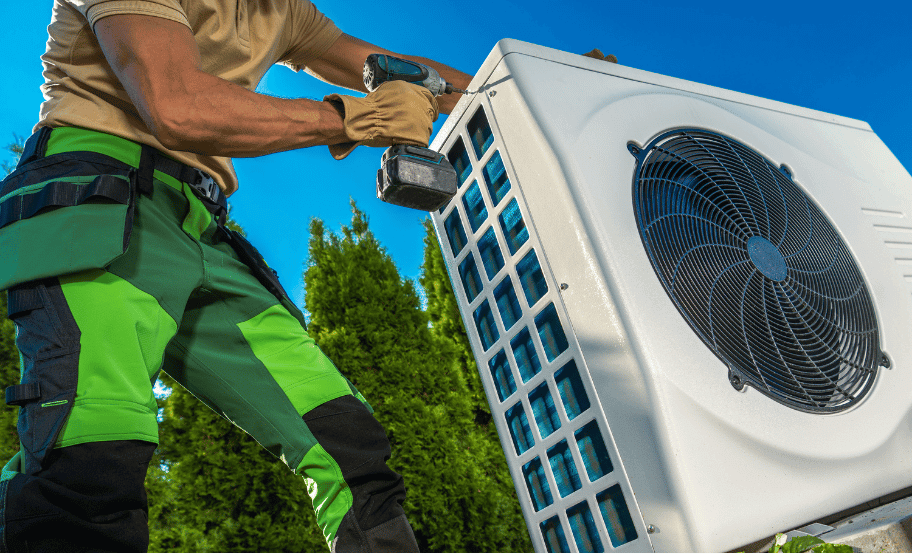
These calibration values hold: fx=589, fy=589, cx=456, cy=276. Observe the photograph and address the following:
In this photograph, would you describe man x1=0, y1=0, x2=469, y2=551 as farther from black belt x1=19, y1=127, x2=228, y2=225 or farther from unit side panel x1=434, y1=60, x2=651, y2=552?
unit side panel x1=434, y1=60, x2=651, y2=552

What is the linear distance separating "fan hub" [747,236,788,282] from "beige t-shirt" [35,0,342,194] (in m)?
1.30

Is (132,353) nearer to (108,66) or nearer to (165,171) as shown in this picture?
(165,171)

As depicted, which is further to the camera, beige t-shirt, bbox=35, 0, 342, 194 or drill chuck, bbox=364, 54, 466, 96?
drill chuck, bbox=364, 54, 466, 96

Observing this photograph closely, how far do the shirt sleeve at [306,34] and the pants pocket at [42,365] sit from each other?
2.99 ft

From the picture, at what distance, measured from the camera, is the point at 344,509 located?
1063mm

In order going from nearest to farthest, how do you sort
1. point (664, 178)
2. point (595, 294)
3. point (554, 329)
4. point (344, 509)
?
point (344, 509)
point (595, 294)
point (554, 329)
point (664, 178)

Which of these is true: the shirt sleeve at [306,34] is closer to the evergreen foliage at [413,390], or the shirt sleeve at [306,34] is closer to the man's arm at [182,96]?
the man's arm at [182,96]

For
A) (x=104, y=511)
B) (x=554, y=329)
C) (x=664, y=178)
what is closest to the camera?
(x=104, y=511)

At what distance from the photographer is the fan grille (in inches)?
54.9

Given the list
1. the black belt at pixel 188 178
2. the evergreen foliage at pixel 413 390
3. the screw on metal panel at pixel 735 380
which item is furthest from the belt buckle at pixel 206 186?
the evergreen foliage at pixel 413 390

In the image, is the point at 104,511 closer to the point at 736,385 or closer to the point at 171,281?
the point at 171,281

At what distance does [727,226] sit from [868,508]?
2.52 feet

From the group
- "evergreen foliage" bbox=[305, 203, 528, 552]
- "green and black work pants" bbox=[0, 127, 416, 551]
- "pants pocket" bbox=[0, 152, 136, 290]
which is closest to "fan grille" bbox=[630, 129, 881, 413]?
"green and black work pants" bbox=[0, 127, 416, 551]

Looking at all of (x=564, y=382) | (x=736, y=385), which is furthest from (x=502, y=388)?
(x=736, y=385)
